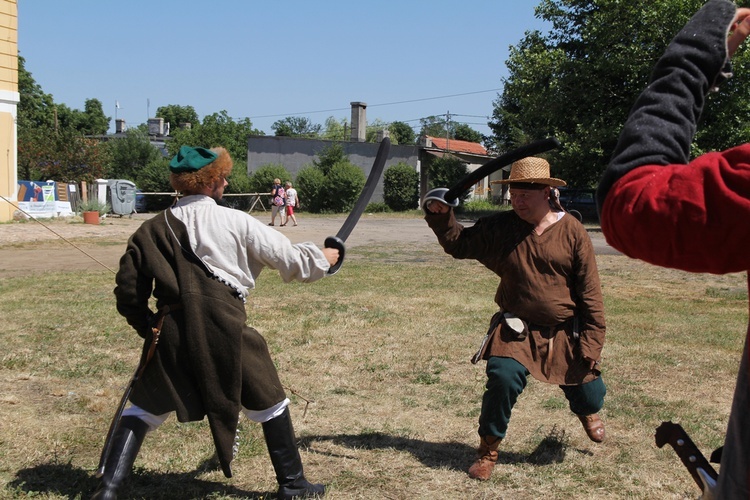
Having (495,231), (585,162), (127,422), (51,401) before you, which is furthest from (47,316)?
(585,162)

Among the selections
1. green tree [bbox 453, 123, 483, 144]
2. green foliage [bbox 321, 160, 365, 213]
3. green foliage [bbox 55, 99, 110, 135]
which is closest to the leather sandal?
green foliage [bbox 321, 160, 365, 213]

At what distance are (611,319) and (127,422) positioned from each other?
22.7ft

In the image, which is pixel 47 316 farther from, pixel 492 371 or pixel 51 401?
pixel 492 371

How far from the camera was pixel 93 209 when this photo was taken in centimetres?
2645

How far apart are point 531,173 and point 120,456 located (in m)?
2.61

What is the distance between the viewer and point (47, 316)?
8.69 meters

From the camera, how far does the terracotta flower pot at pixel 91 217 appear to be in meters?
24.6

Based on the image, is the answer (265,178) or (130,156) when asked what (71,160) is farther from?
(130,156)

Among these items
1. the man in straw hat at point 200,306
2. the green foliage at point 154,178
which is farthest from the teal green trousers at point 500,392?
the green foliage at point 154,178

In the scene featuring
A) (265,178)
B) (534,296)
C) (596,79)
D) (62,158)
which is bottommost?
(534,296)

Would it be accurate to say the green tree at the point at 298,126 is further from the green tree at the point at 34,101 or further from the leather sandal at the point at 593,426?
the leather sandal at the point at 593,426

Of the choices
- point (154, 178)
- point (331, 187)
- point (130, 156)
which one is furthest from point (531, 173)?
point (130, 156)

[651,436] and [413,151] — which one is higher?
[413,151]

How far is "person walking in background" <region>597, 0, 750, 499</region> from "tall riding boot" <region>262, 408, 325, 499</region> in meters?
2.82
